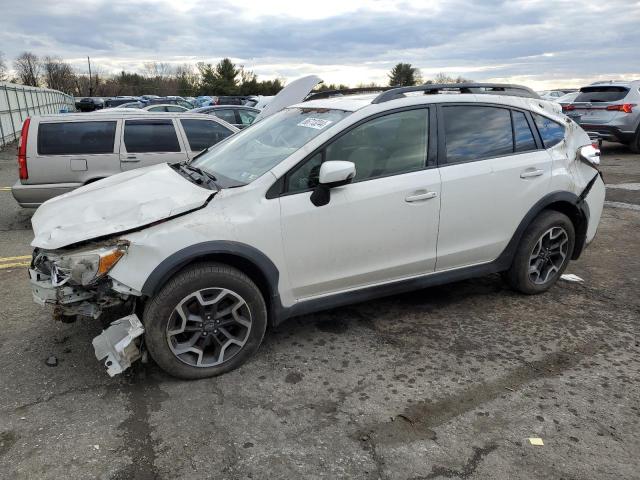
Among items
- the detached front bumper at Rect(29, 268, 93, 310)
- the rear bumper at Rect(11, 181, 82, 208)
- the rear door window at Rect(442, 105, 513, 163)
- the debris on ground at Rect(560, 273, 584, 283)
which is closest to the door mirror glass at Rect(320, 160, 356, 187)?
the rear door window at Rect(442, 105, 513, 163)

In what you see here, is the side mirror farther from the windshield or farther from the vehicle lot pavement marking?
the vehicle lot pavement marking

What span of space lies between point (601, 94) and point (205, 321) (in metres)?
13.5

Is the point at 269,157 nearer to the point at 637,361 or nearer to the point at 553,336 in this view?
the point at 553,336

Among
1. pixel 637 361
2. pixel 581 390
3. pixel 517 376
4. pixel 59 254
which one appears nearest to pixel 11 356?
pixel 59 254

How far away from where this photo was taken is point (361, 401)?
2889mm

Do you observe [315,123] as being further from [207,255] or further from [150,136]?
[150,136]

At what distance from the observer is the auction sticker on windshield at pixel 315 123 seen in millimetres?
3448

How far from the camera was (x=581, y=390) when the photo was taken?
3.00 metres

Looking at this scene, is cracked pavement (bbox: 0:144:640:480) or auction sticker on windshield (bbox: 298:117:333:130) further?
auction sticker on windshield (bbox: 298:117:333:130)

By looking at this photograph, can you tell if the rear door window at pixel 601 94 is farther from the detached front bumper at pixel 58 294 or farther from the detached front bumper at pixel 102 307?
the detached front bumper at pixel 58 294

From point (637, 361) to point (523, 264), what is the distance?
112cm

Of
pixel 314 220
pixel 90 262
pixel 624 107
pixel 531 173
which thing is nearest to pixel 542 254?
pixel 531 173

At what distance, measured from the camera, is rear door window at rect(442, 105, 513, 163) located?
3705 millimetres

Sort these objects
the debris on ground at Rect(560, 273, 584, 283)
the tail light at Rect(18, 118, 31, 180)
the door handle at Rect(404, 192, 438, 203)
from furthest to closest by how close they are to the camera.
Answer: the tail light at Rect(18, 118, 31, 180)
the debris on ground at Rect(560, 273, 584, 283)
the door handle at Rect(404, 192, 438, 203)
